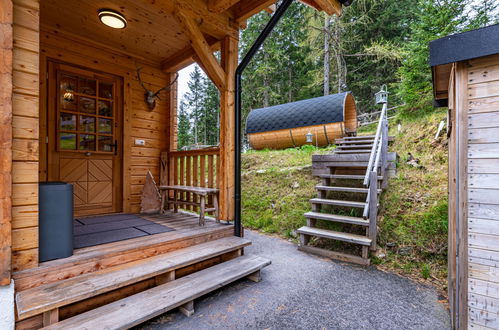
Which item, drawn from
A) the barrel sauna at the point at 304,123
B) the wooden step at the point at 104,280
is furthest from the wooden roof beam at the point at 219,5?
the barrel sauna at the point at 304,123

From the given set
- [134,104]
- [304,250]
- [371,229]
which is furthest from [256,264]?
[134,104]

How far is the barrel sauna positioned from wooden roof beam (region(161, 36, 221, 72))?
4.67m

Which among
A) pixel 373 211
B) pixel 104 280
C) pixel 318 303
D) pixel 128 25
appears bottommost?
pixel 318 303

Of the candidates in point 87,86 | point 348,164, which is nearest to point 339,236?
point 348,164

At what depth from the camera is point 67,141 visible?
3.29 meters

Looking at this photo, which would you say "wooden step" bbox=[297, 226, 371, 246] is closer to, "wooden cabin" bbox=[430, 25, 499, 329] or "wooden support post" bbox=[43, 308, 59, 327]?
"wooden cabin" bbox=[430, 25, 499, 329]

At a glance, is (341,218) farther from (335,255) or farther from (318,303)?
(318,303)

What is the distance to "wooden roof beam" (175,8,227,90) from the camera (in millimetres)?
2576

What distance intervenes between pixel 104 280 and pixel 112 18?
A: 2.83m

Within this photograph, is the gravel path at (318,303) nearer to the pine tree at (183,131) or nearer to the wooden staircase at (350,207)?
the wooden staircase at (350,207)

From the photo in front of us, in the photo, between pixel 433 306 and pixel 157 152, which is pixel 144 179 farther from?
pixel 433 306

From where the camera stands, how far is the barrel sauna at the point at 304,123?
7301mm

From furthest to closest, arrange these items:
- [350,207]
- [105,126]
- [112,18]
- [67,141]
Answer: [350,207] < [105,126] < [67,141] < [112,18]

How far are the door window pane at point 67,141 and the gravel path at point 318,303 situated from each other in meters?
2.64
